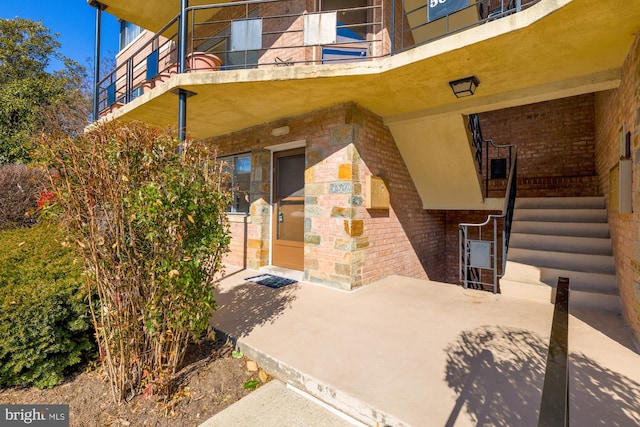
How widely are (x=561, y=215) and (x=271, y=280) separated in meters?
5.12

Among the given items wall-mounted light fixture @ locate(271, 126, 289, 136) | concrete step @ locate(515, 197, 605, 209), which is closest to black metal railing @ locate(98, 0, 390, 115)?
wall-mounted light fixture @ locate(271, 126, 289, 136)

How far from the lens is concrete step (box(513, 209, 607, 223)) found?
459 centimetres

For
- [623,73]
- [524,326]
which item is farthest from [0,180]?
[623,73]

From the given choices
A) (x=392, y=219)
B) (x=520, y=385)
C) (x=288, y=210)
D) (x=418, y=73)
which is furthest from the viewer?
(x=288, y=210)

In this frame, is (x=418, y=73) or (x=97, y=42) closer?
(x=418, y=73)

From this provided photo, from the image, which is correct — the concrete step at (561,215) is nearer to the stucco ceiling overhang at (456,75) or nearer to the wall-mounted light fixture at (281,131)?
the stucco ceiling overhang at (456,75)

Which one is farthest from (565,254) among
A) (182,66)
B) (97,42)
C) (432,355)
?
(97,42)

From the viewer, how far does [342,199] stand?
4473 millimetres

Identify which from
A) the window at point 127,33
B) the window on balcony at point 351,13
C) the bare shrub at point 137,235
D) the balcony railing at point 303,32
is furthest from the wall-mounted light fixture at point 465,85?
the window at point 127,33

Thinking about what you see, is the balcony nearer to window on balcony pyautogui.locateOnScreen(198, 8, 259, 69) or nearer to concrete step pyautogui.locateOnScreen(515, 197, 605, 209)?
window on balcony pyautogui.locateOnScreen(198, 8, 259, 69)

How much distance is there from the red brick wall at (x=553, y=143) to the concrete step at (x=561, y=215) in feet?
4.34

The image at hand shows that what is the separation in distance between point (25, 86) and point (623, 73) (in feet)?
58.7

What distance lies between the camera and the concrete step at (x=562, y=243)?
13.6ft

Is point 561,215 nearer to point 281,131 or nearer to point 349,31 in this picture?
point 349,31
